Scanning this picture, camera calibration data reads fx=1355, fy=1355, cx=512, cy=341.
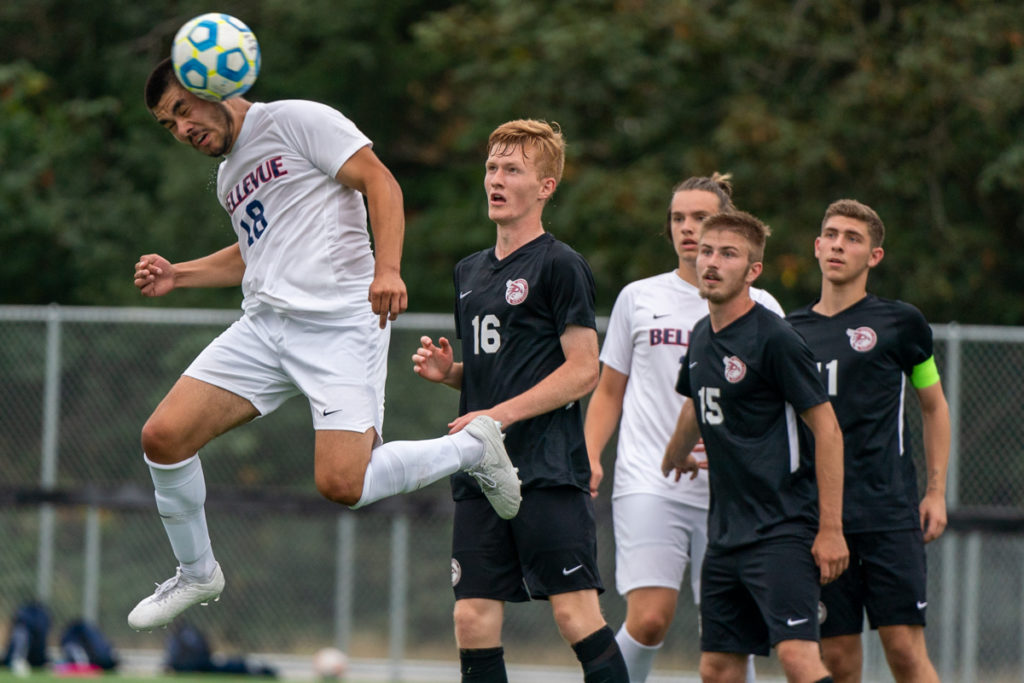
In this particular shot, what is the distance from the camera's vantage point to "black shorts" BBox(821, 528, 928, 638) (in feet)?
17.7

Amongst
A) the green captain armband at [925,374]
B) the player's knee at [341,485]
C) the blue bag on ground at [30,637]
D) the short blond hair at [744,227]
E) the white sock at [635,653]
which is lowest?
the blue bag on ground at [30,637]

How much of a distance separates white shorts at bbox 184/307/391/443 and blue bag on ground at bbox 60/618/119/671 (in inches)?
195

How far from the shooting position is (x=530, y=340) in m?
4.75

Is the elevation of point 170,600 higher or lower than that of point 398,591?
higher

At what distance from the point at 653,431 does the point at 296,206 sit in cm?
196

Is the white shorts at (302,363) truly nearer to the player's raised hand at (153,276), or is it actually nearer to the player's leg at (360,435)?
the player's leg at (360,435)

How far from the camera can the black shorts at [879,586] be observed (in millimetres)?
5406

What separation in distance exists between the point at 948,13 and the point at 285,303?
934 cm

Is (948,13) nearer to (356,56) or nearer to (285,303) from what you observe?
(356,56)

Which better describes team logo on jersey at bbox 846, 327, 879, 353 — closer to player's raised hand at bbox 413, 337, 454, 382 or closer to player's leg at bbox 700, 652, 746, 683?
player's leg at bbox 700, 652, 746, 683

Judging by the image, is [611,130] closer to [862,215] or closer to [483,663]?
[862,215]

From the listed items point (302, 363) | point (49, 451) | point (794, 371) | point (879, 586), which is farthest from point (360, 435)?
point (49, 451)

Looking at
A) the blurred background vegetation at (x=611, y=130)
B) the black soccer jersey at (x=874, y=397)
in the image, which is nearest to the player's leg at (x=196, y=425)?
the black soccer jersey at (x=874, y=397)

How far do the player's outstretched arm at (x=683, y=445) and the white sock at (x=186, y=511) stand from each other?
71.8 inches
